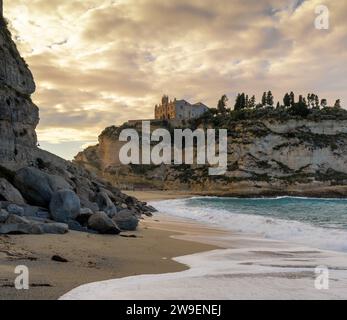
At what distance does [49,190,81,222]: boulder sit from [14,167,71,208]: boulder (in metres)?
0.88

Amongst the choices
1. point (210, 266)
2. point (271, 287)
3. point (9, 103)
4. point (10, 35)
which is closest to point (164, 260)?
point (210, 266)

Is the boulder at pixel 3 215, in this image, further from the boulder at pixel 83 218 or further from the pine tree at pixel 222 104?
the pine tree at pixel 222 104

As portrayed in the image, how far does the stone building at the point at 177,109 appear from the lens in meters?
134

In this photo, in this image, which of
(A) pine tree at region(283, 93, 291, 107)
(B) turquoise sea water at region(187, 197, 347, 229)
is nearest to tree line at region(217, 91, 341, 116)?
(A) pine tree at region(283, 93, 291, 107)

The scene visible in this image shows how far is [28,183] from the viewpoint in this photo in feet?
48.4

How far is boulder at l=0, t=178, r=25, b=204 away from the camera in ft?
43.8

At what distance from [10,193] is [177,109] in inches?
4796

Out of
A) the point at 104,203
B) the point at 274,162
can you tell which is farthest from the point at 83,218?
the point at 274,162

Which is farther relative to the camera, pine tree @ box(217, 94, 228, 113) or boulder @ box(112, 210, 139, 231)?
pine tree @ box(217, 94, 228, 113)

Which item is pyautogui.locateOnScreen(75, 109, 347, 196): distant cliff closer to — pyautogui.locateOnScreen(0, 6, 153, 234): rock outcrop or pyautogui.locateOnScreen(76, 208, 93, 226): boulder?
pyautogui.locateOnScreen(0, 6, 153, 234): rock outcrop

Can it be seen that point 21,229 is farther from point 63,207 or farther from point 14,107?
point 14,107

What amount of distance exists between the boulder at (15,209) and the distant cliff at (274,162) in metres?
74.8
